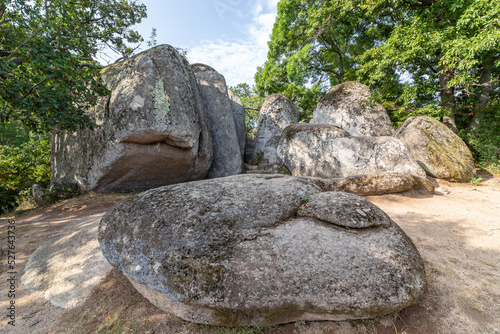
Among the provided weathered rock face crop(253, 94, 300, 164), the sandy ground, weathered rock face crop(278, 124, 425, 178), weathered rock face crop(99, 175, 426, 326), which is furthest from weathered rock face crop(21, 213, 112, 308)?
weathered rock face crop(253, 94, 300, 164)

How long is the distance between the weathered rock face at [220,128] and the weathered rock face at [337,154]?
2100 mm

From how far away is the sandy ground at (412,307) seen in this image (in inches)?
75.4

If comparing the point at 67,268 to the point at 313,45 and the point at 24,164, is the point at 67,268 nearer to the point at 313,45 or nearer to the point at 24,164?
the point at 24,164

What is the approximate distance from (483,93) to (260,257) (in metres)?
14.8

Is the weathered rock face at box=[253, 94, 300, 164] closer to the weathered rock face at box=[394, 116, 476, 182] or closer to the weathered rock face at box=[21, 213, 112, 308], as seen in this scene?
the weathered rock face at box=[394, 116, 476, 182]

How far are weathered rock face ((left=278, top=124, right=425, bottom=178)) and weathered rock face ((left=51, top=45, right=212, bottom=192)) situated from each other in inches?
147

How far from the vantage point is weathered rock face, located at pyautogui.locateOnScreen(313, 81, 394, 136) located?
9.12m

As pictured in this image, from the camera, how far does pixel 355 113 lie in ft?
30.7

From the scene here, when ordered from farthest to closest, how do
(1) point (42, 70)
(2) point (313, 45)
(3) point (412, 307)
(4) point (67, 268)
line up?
(2) point (313, 45) → (1) point (42, 70) → (4) point (67, 268) → (3) point (412, 307)

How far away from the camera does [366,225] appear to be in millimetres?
2545

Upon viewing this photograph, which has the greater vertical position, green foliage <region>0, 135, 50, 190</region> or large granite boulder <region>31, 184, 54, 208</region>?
green foliage <region>0, 135, 50, 190</region>

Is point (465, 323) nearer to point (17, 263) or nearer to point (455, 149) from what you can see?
point (17, 263)

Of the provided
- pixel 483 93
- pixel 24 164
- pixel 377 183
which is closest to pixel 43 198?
pixel 24 164

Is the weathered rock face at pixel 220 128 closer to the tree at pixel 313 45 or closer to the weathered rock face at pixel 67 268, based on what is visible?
the weathered rock face at pixel 67 268
